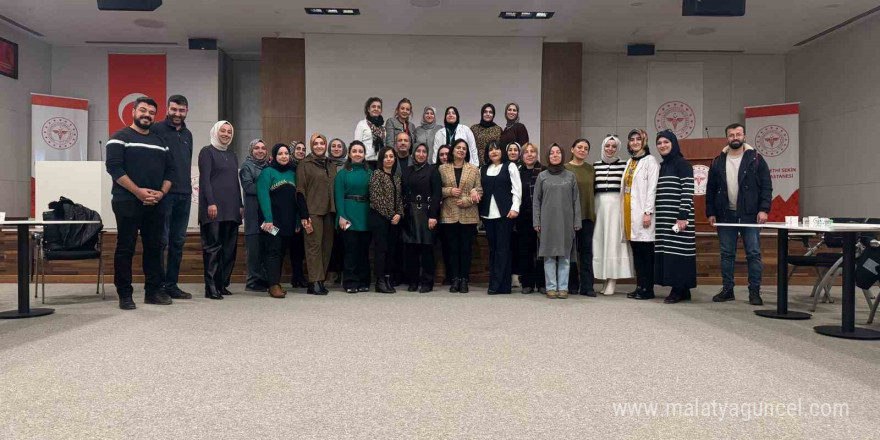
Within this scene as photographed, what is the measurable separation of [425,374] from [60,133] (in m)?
9.11

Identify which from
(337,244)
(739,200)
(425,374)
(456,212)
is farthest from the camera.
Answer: (337,244)

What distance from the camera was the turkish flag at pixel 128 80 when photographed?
31.6ft

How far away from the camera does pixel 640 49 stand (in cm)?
953

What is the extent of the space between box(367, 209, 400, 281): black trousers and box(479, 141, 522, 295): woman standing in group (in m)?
0.84

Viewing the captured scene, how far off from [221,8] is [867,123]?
866cm

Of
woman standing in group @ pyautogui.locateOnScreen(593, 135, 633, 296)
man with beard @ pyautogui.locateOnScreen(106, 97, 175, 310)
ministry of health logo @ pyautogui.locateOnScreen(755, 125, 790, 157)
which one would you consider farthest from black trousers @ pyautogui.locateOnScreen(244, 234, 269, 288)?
ministry of health logo @ pyautogui.locateOnScreen(755, 125, 790, 157)

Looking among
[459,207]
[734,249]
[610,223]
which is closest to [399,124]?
[459,207]

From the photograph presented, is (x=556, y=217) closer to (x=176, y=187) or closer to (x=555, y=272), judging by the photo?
(x=555, y=272)

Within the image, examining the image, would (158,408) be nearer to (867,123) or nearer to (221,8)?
(221,8)

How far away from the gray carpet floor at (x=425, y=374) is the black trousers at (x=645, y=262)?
30.4 inches

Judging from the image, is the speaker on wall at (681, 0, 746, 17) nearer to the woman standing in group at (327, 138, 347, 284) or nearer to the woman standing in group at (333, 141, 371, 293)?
the woman standing in group at (333, 141, 371, 293)

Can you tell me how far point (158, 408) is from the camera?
2129mm

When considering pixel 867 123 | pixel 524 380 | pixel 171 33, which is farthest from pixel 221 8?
pixel 867 123

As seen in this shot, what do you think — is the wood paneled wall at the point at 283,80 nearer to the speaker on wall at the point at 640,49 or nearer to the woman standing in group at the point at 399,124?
the woman standing in group at the point at 399,124
